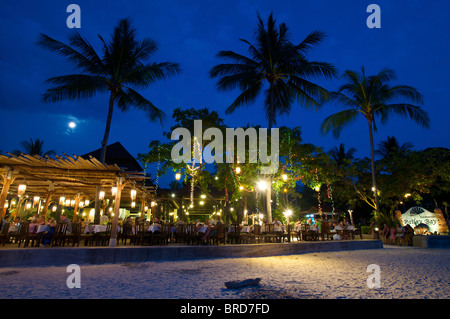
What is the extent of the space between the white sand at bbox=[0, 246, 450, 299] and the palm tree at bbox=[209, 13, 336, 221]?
8.73 metres

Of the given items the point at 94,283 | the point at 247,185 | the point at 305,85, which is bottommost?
the point at 94,283

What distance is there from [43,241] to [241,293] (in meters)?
7.95

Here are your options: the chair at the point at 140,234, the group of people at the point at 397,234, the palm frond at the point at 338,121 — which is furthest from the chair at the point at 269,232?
the palm frond at the point at 338,121

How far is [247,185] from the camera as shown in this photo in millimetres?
14430

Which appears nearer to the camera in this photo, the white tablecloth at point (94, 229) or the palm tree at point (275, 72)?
the white tablecloth at point (94, 229)

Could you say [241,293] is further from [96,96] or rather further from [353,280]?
[96,96]

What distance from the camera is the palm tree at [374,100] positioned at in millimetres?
15031

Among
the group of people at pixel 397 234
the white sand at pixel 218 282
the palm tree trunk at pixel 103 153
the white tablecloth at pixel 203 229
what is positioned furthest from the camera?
the group of people at pixel 397 234

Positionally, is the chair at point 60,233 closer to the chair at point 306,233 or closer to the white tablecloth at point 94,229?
the white tablecloth at point 94,229

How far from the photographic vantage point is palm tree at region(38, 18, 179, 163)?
36.2ft

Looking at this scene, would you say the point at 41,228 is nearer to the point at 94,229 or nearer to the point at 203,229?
the point at 94,229

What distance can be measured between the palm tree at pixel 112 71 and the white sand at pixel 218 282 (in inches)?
263

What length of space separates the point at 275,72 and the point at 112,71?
8.63 m
